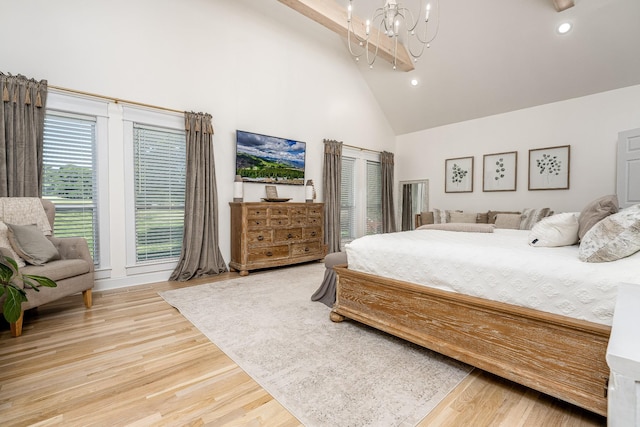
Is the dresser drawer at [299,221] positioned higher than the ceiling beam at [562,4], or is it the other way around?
the ceiling beam at [562,4]

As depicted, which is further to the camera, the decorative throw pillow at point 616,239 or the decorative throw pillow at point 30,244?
the decorative throw pillow at point 30,244

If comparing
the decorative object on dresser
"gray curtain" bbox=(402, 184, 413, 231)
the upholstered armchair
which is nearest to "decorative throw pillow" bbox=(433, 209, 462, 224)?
"gray curtain" bbox=(402, 184, 413, 231)

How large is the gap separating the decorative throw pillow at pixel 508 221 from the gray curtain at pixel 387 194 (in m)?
2.26

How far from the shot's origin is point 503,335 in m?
1.56

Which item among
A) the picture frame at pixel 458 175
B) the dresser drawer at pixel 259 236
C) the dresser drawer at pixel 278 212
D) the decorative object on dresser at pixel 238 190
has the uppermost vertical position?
the picture frame at pixel 458 175

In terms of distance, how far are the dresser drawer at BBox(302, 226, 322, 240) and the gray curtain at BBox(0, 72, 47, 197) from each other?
3.21 meters

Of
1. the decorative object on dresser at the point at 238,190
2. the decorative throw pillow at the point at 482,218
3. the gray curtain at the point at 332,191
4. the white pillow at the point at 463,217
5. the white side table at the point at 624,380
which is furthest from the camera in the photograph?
the gray curtain at the point at 332,191

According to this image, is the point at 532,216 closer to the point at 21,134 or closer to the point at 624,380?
the point at 624,380

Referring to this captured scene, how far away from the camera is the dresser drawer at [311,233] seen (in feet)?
15.5

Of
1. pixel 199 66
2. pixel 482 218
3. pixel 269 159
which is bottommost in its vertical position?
pixel 482 218

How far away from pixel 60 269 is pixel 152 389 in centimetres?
158

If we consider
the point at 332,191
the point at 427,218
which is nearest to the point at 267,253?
the point at 332,191

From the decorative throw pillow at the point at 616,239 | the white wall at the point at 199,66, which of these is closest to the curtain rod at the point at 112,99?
the white wall at the point at 199,66

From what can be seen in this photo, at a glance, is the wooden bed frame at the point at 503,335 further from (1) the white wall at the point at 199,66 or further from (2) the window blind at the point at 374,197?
(2) the window blind at the point at 374,197
